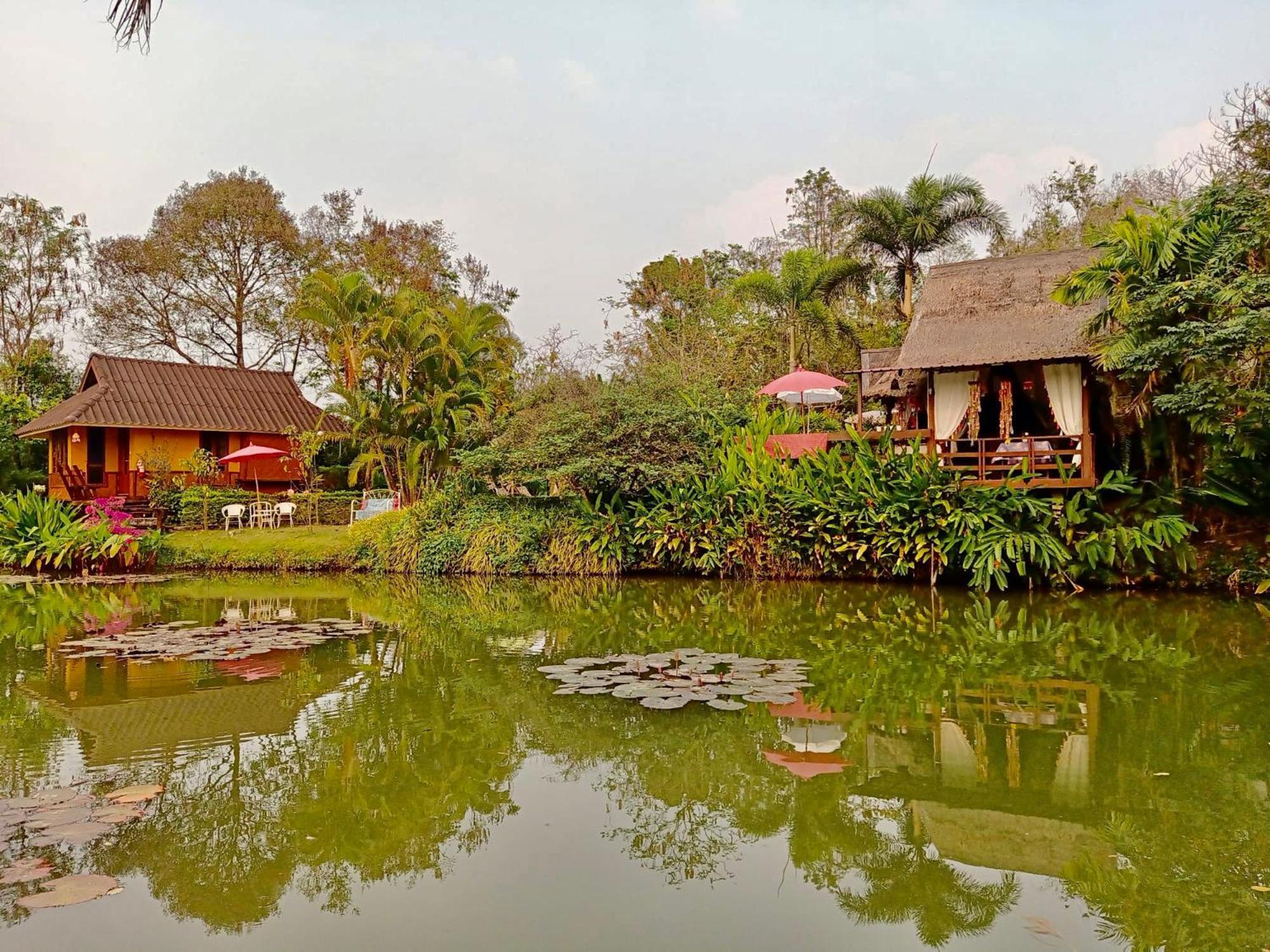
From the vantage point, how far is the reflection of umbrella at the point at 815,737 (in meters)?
4.95

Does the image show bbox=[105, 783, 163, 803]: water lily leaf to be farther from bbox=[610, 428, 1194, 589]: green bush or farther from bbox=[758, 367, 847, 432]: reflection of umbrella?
bbox=[758, 367, 847, 432]: reflection of umbrella

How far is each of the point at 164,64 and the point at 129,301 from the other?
25782 millimetres

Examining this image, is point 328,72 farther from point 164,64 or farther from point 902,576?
point 902,576

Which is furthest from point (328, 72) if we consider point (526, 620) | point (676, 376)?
point (676, 376)

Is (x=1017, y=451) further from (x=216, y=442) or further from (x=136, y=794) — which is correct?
(x=216, y=442)

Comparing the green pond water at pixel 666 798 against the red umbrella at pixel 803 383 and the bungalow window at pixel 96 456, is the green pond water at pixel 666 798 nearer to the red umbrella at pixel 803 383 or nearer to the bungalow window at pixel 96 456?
the red umbrella at pixel 803 383

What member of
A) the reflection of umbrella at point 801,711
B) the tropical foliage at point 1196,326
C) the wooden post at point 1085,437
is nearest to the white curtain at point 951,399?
the wooden post at point 1085,437

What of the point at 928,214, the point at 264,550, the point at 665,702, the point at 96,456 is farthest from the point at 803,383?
the point at 96,456

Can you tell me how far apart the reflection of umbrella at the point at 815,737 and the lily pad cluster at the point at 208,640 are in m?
4.98

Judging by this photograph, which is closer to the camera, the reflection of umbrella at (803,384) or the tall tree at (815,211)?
the reflection of umbrella at (803,384)

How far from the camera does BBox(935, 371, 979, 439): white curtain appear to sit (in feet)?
42.3

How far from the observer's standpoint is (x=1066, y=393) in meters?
12.2

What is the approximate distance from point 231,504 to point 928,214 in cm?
1662

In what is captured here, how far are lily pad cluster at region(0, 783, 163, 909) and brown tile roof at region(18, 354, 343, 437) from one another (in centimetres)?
1819
